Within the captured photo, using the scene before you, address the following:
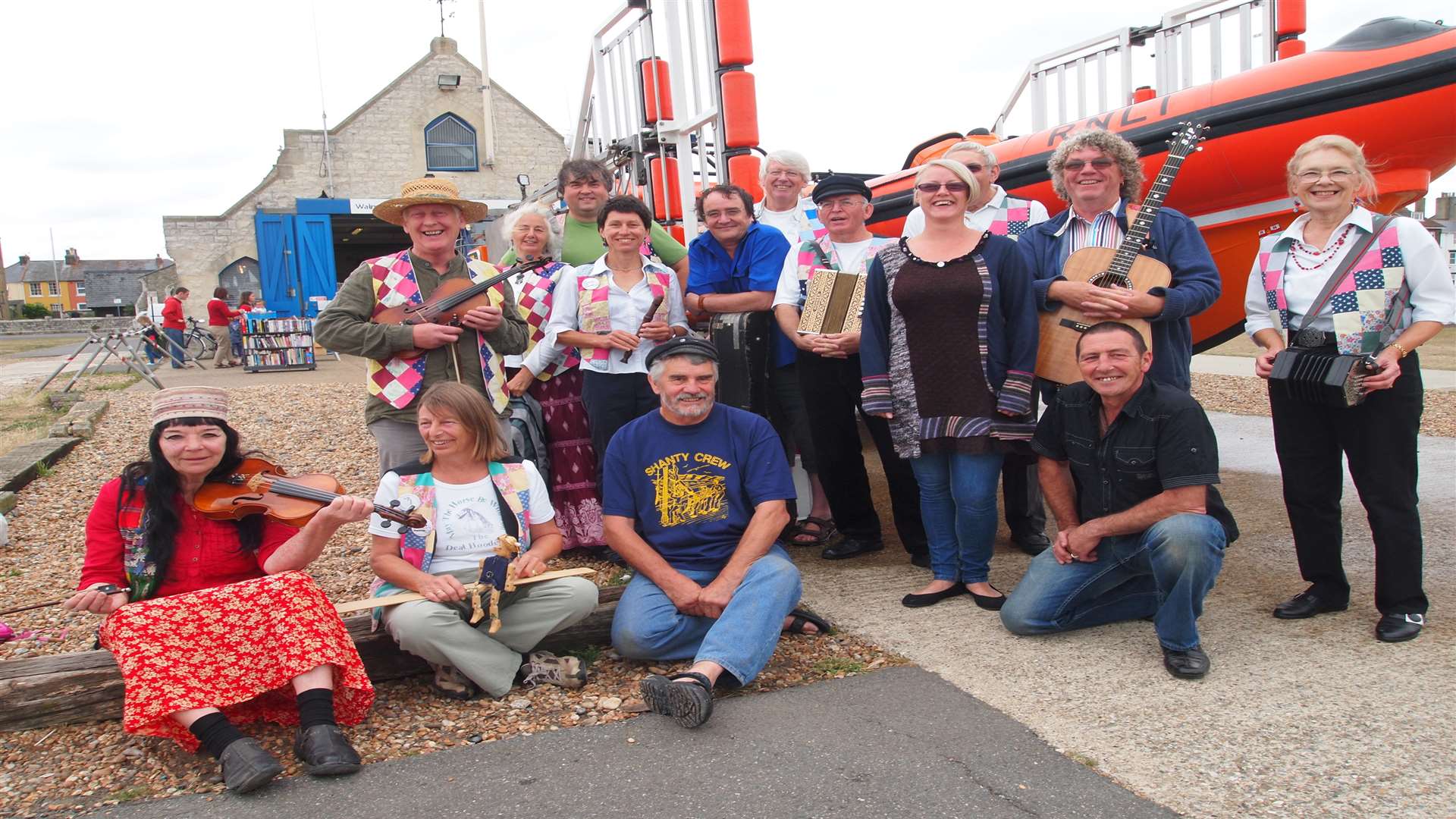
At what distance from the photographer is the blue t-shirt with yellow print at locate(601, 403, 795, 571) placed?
133 inches

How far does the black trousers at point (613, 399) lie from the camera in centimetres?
420

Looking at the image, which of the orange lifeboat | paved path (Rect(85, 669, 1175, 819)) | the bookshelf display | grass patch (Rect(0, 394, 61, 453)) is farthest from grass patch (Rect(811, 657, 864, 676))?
the bookshelf display

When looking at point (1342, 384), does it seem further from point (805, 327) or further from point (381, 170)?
point (381, 170)

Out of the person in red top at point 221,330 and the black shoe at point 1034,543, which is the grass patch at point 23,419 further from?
the black shoe at point 1034,543

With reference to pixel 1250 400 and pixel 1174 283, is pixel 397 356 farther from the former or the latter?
pixel 1250 400

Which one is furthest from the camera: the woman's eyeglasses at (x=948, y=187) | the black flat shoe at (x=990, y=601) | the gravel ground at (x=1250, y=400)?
the gravel ground at (x=1250, y=400)

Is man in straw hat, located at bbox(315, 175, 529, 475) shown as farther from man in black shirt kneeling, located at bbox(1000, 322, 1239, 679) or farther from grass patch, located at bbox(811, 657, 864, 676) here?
man in black shirt kneeling, located at bbox(1000, 322, 1239, 679)

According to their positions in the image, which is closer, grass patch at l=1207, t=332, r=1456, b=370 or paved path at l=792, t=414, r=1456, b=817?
paved path at l=792, t=414, r=1456, b=817

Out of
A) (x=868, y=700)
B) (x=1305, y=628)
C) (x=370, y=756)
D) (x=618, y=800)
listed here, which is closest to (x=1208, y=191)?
(x=1305, y=628)

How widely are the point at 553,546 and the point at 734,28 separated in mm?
3688

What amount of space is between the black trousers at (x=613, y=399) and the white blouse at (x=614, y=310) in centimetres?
3

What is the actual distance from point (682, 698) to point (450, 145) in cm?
2869

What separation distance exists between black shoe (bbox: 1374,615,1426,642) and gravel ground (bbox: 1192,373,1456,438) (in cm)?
470

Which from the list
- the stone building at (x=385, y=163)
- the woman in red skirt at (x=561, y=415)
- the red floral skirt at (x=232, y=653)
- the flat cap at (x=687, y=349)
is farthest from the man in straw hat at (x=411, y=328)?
the stone building at (x=385, y=163)
